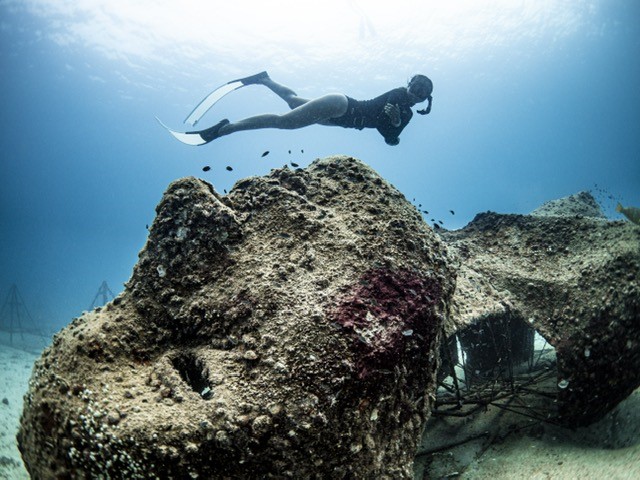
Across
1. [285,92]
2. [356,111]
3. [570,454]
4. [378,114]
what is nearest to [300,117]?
[356,111]

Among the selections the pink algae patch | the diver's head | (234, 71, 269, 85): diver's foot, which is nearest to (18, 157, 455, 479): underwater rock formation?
the pink algae patch

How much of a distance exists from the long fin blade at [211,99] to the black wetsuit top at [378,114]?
2.39 m

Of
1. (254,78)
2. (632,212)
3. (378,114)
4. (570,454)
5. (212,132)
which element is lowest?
(570,454)

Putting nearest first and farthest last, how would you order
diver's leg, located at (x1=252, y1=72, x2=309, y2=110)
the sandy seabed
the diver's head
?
the sandy seabed → the diver's head → diver's leg, located at (x1=252, y1=72, x2=309, y2=110)

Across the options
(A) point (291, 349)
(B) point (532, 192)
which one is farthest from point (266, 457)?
(B) point (532, 192)

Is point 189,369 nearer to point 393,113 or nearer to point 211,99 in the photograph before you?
point 211,99

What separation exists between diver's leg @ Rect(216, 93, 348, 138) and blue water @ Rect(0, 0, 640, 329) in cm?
157

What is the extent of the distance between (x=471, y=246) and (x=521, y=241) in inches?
25.2

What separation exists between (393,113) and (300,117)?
2343 mm

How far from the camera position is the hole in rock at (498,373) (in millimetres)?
3828

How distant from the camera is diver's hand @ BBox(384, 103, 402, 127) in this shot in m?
7.54

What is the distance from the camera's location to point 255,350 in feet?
6.79

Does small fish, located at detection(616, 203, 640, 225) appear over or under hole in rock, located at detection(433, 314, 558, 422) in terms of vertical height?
over

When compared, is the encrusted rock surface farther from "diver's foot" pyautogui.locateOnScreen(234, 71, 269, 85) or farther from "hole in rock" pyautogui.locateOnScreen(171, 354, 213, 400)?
"diver's foot" pyautogui.locateOnScreen(234, 71, 269, 85)
